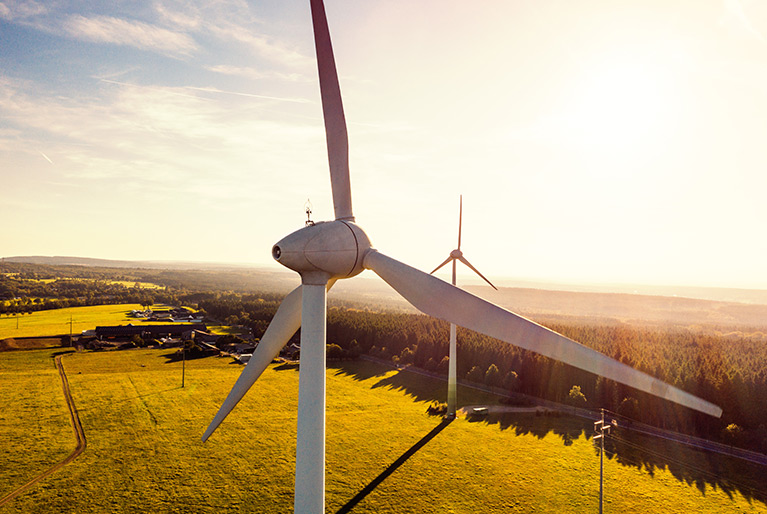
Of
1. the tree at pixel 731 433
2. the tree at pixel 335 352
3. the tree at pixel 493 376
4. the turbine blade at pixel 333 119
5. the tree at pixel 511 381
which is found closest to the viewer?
the turbine blade at pixel 333 119

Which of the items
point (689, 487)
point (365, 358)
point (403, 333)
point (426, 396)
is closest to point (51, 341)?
point (365, 358)

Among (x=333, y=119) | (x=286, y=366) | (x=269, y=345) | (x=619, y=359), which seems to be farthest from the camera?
(x=286, y=366)

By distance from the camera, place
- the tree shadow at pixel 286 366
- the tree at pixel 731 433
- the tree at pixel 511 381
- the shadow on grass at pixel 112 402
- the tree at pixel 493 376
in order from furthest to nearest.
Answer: the tree shadow at pixel 286 366 < the tree at pixel 493 376 < the tree at pixel 511 381 < the shadow on grass at pixel 112 402 < the tree at pixel 731 433

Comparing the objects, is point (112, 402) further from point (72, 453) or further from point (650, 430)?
point (650, 430)

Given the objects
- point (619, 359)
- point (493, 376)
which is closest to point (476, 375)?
point (493, 376)

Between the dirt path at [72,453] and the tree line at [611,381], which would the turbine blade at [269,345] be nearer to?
the dirt path at [72,453]

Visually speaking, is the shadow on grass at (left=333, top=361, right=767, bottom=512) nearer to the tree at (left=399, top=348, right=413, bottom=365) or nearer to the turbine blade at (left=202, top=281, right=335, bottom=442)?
the tree at (left=399, top=348, right=413, bottom=365)

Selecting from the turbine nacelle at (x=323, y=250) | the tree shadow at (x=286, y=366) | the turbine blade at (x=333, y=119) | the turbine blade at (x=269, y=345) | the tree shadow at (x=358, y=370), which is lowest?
the tree shadow at (x=358, y=370)

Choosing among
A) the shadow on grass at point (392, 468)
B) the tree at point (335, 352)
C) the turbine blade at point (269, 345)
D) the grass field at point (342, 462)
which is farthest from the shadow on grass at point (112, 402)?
the turbine blade at point (269, 345)
